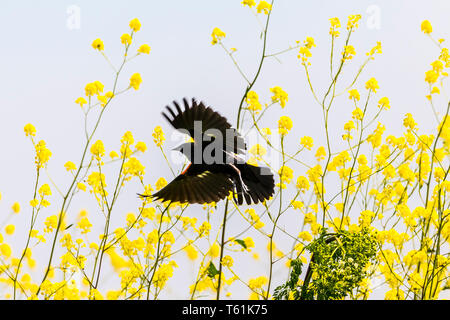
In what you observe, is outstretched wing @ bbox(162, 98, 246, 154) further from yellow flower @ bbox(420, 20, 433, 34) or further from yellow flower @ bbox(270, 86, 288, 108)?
yellow flower @ bbox(420, 20, 433, 34)

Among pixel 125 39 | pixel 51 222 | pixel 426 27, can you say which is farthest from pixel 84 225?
pixel 426 27

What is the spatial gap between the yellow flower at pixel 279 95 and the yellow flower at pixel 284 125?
116 millimetres

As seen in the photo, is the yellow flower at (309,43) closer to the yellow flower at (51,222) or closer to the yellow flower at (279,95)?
the yellow flower at (279,95)

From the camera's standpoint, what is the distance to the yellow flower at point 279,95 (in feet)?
14.0

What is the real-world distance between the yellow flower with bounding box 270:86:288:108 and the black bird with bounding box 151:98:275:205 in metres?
0.39

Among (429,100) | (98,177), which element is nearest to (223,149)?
(98,177)

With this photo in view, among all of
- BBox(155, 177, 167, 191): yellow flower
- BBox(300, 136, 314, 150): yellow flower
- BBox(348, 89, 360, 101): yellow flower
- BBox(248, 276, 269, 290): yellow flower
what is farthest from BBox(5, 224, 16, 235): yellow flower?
BBox(348, 89, 360, 101): yellow flower

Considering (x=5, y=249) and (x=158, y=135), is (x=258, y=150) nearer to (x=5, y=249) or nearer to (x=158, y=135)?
(x=158, y=135)

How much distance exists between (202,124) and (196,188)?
54 cm

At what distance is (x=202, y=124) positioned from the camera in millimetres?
4465

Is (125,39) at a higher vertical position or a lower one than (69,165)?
higher

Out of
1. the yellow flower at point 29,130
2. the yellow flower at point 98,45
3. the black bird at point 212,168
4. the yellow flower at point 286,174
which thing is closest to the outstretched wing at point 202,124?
the black bird at point 212,168
